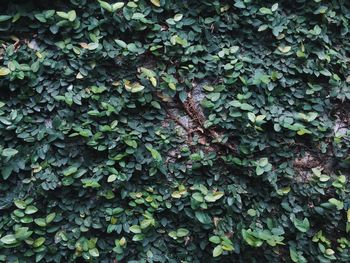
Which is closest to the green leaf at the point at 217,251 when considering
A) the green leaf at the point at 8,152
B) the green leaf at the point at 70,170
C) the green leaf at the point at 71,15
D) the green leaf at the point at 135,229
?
the green leaf at the point at 135,229

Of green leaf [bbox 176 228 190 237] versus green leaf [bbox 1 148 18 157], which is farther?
green leaf [bbox 176 228 190 237]

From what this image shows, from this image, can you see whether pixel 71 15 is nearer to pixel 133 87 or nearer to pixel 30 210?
pixel 133 87

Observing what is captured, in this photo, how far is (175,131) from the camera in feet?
6.68

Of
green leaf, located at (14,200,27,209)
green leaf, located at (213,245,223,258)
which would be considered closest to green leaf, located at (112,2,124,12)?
green leaf, located at (14,200,27,209)

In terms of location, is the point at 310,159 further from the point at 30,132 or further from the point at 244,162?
the point at 30,132

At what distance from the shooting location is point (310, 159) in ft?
6.94

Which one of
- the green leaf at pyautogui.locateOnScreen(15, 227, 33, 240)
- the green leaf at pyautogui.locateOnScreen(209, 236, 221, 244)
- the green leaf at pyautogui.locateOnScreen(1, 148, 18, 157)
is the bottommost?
the green leaf at pyautogui.locateOnScreen(15, 227, 33, 240)

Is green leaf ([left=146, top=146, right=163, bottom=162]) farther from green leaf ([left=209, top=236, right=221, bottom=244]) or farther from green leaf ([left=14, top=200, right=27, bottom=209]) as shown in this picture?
green leaf ([left=14, top=200, right=27, bottom=209])

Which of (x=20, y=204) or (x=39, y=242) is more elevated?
(x=20, y=204)

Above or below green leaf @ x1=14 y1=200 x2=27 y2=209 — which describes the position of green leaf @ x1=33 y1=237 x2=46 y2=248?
below

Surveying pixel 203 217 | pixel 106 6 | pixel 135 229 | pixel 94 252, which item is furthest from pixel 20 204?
pixel 106 6

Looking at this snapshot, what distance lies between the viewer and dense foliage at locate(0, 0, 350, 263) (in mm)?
1900

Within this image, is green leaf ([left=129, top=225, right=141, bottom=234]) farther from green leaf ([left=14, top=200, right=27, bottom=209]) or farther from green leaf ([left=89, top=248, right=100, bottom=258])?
green leaf ([left=14, top=200, right=27, bottom=209])

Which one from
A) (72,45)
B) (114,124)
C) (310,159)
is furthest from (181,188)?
(72,45)
